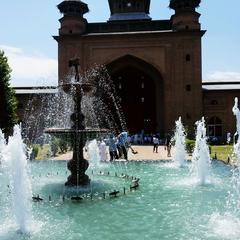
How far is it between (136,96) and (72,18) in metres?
10.1

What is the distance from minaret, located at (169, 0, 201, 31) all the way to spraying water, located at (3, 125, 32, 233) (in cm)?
3368

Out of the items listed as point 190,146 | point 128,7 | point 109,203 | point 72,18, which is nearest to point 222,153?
point 190,146

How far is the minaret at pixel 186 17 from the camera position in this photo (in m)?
39.3

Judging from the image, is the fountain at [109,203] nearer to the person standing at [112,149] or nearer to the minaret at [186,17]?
the person standing at [112,149]

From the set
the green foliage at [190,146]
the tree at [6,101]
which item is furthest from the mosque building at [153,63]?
the green foliage at [190,146]

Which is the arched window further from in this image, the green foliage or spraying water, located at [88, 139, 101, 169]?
spraying water, located at [88, 139, 101, 169]

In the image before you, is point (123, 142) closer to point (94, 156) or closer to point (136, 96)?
point (94, 156)

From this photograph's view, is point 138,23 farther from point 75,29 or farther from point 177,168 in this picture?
point 177,168

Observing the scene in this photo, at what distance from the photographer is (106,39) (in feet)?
130

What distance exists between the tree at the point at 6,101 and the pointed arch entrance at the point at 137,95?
45.2 feet

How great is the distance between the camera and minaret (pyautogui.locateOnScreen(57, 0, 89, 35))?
132ft

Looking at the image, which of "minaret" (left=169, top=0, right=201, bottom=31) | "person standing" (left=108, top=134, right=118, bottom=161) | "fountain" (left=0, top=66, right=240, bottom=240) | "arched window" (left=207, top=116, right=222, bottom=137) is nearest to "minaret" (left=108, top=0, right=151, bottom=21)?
"minaret" (left=169, top=0, right=201, bottom=31)

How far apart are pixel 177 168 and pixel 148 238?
35.9ft

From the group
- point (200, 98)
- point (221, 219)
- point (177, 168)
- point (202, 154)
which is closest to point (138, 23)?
point (200, 98)
